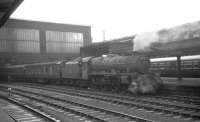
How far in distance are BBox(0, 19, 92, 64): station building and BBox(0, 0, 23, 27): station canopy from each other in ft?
127

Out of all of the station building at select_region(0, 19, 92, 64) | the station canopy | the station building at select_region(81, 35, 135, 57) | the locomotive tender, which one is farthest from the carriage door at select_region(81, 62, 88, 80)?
the station building at select_region(0, 19, 92, 64)

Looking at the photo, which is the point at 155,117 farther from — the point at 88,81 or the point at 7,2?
the point at 88,81

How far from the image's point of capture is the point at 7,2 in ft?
27.9


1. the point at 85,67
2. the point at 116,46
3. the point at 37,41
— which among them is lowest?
the point at 85,67

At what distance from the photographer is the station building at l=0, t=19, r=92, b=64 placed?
4740 centimetres

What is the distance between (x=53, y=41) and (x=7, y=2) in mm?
44456

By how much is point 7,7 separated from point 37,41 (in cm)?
4246

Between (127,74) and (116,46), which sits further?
(116,46)

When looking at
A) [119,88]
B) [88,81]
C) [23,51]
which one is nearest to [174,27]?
[119,88]

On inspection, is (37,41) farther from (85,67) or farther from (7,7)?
(7,7)

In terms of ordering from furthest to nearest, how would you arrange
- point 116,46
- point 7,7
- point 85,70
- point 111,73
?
point 116,46
point 85,70
point 111,73
point 7,7

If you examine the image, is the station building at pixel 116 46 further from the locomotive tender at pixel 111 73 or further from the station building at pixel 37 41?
the station building at pixel 37 41

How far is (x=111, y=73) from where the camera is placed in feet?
59.2

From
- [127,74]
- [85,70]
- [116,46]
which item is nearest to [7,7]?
[127,74]
